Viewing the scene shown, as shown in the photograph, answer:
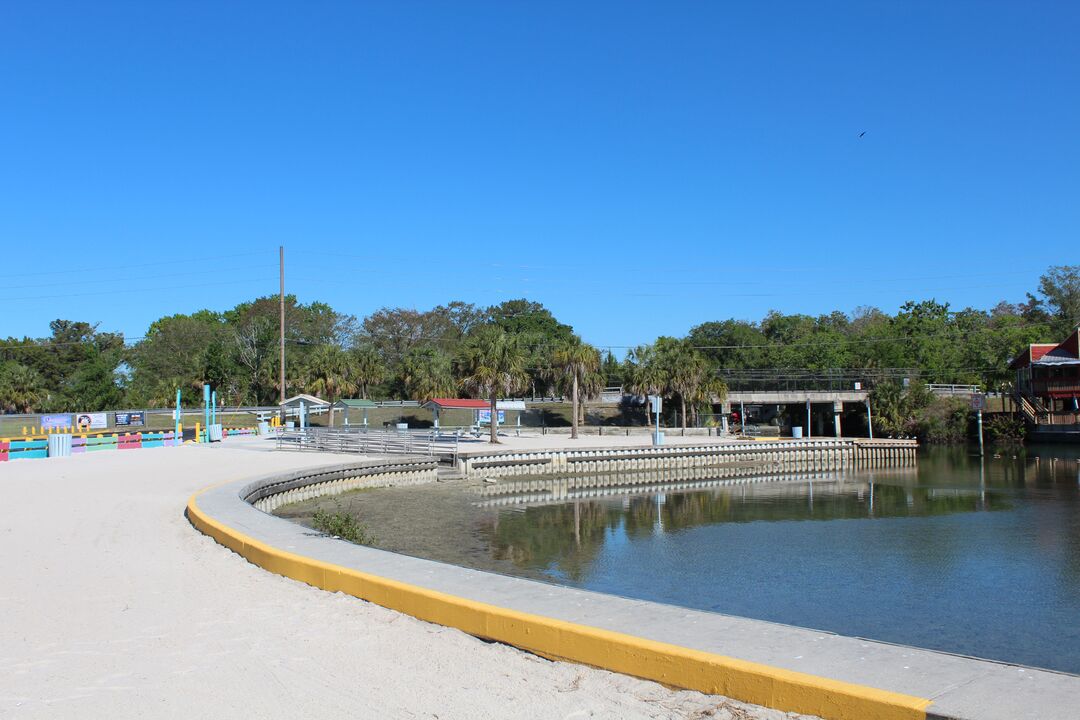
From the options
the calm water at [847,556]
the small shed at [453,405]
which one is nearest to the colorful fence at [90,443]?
the small shed at [453,405]

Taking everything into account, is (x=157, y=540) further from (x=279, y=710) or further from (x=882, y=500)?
(x=882, y=500)

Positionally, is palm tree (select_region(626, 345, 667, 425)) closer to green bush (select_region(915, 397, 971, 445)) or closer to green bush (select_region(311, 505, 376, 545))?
green bush (select_region(915, 397, 971, 445))

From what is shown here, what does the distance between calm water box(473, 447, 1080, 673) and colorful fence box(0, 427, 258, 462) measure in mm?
20486

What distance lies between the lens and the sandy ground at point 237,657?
6.21 meters

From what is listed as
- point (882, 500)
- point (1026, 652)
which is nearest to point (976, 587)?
point (1026, 652)

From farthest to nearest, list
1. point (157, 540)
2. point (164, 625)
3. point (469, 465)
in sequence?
point (469, 465), point (157, 540), point (164, 625)

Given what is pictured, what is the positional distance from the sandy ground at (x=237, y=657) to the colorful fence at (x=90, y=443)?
26.0 m

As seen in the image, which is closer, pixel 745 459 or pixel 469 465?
pixel 469 465

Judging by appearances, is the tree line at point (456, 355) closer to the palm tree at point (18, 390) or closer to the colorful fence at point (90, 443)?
the palm tree at point (18, 390)

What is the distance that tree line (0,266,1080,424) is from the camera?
210ft

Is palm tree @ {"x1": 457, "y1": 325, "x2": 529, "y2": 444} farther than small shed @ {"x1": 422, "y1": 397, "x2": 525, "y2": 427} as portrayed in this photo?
No

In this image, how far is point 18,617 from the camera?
8797 millimetres

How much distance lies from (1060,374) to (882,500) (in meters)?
48.5

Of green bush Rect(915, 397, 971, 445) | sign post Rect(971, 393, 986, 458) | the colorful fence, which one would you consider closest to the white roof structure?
the colorful fence
